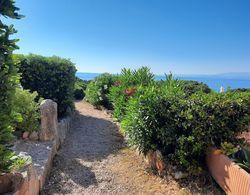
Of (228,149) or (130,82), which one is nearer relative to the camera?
(228,149)

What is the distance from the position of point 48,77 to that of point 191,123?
552 cm

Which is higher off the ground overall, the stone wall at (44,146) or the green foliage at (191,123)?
the green foliage at (191,123)

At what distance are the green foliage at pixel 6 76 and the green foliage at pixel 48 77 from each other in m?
5.77

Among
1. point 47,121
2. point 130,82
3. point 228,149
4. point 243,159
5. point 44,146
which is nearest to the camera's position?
point 243,159

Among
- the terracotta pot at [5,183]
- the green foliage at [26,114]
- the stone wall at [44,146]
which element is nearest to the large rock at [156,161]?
the stone wall at [44,146]

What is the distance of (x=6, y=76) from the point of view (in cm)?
292

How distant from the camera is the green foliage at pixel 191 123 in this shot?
4.73 m

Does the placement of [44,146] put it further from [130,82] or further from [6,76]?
[130,82]

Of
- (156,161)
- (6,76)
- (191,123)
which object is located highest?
(6,76)

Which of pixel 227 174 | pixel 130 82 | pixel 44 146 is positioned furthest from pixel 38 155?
pixel 130 82

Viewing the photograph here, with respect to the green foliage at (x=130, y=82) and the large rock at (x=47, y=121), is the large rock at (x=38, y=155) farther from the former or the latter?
the green foliage at (x=130, y=82)

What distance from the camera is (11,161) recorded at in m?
3.13

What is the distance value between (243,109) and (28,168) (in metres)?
3.61

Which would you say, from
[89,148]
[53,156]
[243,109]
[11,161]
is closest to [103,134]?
[89,148]
